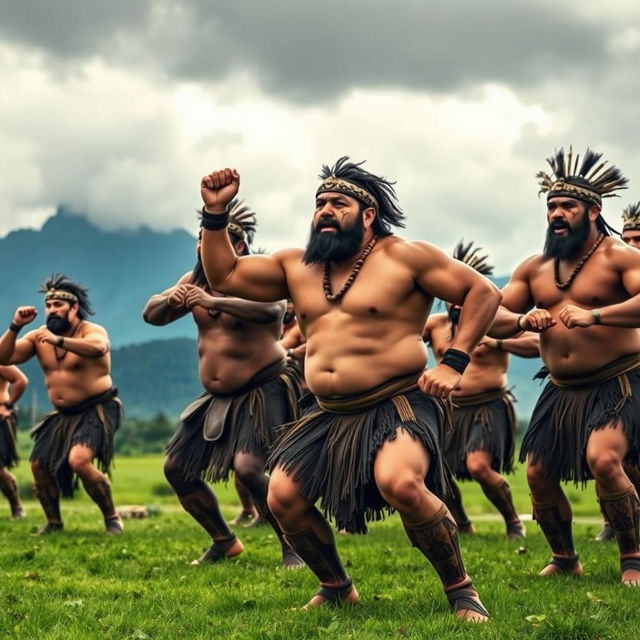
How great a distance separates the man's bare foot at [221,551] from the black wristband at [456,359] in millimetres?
3628

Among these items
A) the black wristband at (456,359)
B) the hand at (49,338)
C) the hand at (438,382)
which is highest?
the hand at (49,338)

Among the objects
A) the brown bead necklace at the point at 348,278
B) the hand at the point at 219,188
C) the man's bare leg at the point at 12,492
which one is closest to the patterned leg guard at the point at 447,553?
the brown bead necklace at the point at 348,278

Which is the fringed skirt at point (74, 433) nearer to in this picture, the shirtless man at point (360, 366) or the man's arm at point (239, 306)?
the man's arm at point (239, 306)

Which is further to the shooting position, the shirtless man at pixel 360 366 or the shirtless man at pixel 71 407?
the shirtless man at pixel 71 407

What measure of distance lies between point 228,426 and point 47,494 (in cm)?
397

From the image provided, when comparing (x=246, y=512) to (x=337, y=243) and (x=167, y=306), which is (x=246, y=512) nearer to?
(x=167, y=306)

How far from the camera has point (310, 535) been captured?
20.6 ft

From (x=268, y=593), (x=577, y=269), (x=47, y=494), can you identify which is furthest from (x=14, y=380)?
(x=577, y=269)

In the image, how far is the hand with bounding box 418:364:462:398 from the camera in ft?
18.8

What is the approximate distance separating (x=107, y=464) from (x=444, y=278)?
653 cm

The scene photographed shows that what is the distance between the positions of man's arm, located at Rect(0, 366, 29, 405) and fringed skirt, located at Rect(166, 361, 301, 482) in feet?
21.0

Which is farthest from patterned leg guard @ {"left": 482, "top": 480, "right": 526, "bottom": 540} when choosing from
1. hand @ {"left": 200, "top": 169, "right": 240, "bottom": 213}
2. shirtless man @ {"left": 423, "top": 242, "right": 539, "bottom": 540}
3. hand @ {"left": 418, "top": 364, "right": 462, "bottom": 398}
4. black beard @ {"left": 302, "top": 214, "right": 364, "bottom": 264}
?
hand @ {"left": 200, "top": 169, "right": 240, "bottom": 213}

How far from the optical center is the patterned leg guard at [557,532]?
25.2 feet

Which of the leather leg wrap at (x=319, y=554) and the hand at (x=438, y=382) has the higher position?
the hand at (x=438, y=382)
